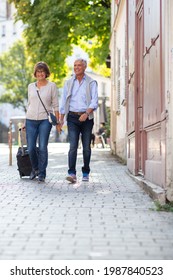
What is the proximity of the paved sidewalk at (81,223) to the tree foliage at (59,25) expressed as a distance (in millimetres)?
16463

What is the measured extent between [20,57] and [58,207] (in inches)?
2558

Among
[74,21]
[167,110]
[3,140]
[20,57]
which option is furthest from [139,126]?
[3,140]

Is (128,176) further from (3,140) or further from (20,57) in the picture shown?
(3,140)

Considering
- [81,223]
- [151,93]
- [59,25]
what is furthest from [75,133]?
[59,25]

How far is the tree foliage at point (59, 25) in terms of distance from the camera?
→ 25312 mm

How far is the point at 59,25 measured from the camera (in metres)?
26.0

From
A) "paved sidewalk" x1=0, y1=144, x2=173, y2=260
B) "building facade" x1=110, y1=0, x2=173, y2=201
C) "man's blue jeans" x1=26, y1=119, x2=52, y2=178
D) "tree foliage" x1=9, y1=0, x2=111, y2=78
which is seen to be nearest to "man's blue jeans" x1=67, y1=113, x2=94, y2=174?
"man's blue jeans" x1=26, y1=119, x2=52, y2=178

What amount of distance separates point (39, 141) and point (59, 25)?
1630 centimetres

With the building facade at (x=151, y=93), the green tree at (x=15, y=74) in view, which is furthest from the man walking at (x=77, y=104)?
the green tree at (x=15, y=74)

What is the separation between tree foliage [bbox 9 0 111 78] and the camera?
25312 mm

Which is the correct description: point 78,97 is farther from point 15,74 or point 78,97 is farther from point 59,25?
point 15,74

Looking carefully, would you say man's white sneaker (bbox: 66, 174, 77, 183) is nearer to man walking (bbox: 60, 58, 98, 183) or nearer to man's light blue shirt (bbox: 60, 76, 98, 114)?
man walking (bbox: 60, 58, 98, 183)

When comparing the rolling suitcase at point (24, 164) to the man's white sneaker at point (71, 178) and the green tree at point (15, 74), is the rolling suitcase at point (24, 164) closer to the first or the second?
the man's white sneaker at point (71, 178)

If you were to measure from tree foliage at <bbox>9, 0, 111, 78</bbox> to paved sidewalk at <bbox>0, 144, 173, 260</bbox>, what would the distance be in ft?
54.0
